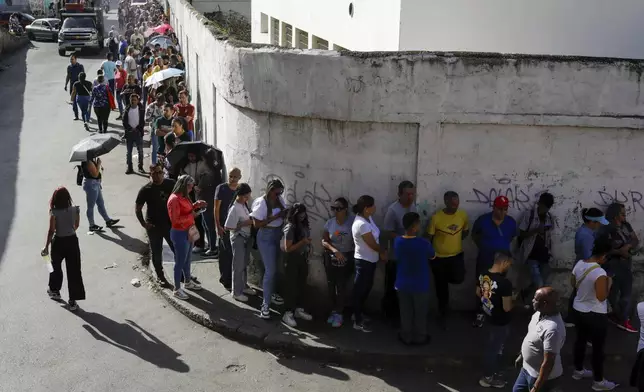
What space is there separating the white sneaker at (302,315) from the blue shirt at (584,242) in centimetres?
311

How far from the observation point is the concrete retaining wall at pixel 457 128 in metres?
8.12

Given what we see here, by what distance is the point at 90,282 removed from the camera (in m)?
9.81

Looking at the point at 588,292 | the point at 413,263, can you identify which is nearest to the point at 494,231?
the point at 413,263

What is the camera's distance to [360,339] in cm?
822

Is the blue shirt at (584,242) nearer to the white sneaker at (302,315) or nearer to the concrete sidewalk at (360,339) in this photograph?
the concrete sidewalk at (360,339)

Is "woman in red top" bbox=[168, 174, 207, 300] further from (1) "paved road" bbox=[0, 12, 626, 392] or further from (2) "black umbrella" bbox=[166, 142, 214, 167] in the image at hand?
(2) "black umbrella" bbox=[166, 142, 214, 167]

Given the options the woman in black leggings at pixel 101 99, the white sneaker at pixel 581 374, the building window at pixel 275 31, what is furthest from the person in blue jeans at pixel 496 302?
the building window at pixel 275 31

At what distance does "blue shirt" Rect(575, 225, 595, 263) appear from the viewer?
26.2 ft

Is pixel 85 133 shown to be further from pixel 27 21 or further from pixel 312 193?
pixel 27 21

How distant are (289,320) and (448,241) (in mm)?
2035

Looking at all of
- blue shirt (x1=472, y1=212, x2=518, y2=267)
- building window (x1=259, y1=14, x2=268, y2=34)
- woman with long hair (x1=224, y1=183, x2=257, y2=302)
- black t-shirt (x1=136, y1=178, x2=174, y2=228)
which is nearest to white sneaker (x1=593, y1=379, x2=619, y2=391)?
blue shirt (x1=472, y1=212, x2=518, y2=267)

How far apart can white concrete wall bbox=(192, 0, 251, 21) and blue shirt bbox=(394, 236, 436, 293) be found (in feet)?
72.7

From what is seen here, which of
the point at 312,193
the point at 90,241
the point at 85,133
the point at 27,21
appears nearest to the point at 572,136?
the point at 312,193

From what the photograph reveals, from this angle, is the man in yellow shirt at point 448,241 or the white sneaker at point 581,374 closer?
the white sneaker at point 581,374
